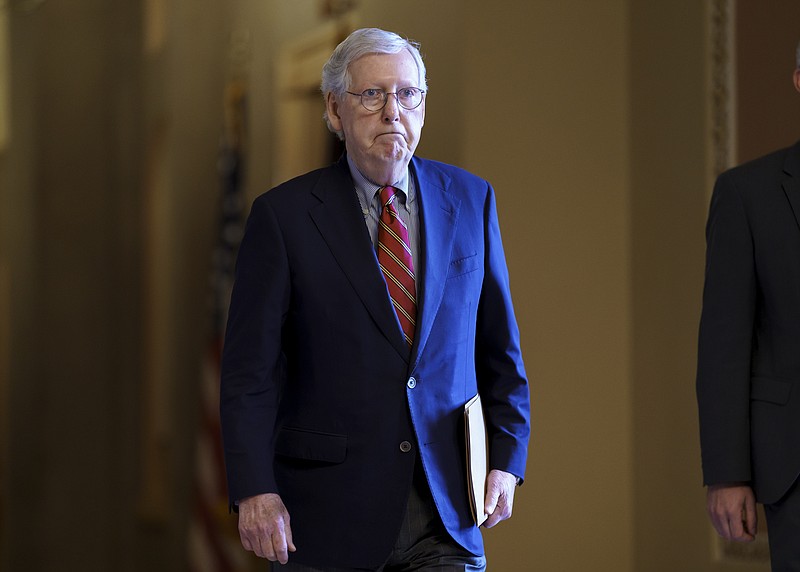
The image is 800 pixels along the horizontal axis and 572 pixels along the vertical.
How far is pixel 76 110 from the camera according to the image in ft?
24.0

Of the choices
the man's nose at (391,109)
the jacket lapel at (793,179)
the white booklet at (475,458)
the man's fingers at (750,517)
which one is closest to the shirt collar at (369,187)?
the man's nose at (391,109)

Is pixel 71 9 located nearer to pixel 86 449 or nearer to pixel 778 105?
pixel 86 449

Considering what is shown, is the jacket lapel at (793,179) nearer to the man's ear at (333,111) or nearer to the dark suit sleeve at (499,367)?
the dark suit sleeve at (499,367)

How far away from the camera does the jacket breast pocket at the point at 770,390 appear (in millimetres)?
2332

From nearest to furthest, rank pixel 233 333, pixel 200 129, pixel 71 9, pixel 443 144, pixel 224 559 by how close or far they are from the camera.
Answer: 1. pixel 233 333
2. pixel 443 144
3. pixel 224 559
4. pixel 200 129
5. pixel 71 9

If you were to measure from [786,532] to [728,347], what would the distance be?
380mm

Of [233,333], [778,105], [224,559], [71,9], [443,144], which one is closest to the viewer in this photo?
[233,333]

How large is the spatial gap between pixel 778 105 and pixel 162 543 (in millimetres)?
4441

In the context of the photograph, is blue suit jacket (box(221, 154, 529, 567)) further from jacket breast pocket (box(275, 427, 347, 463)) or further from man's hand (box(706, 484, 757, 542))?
man's hand (box(706, 484, 757, 542))

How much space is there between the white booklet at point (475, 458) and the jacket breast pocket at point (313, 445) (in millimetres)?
241

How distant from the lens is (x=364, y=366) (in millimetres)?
2252

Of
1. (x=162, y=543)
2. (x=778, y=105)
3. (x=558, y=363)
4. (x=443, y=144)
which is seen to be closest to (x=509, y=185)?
(x=443, y=144)

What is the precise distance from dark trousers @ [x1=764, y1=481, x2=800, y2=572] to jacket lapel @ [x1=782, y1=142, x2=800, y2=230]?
0.57 m

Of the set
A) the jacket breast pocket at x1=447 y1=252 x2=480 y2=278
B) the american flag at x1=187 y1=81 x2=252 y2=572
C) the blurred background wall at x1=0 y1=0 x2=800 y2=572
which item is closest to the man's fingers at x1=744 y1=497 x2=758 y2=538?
the jacket breast pocket at x1=447 y1=252 x2=480 y2=278
